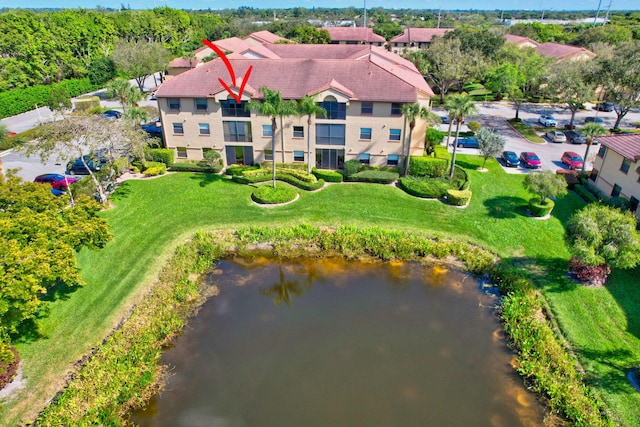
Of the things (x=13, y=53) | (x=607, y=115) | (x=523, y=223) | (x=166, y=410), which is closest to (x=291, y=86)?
(x=523, y=223)

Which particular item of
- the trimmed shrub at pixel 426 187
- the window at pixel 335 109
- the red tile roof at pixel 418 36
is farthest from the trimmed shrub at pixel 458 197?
the red tile roof at pixel 418 36

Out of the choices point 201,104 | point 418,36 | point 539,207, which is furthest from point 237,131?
point 418,36

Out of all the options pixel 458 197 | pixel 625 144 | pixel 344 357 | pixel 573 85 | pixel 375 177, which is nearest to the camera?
pixel 344 357

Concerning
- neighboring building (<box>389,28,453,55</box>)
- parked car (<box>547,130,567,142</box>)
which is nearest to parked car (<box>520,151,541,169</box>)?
parked car (<box>547,130,567,142</box>)

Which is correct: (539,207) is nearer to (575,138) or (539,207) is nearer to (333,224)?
(333,224)

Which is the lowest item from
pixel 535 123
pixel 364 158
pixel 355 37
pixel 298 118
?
pixel 535 123

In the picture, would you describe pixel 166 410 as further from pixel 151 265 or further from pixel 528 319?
pixel 528 319

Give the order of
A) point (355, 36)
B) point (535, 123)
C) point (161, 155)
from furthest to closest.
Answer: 1. point (355, 36)
2. point (535, 123)
3. point (161, 155)

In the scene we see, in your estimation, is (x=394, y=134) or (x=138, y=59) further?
(x=138, y=59)
